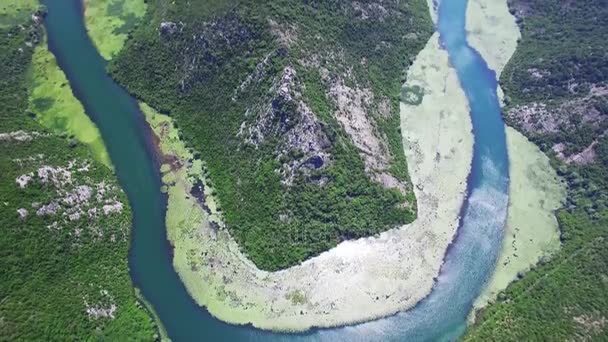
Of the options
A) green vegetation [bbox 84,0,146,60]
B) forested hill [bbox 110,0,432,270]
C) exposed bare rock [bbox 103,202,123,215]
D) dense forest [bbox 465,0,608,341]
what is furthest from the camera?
green vegetation [bbox 84,0,146,60]

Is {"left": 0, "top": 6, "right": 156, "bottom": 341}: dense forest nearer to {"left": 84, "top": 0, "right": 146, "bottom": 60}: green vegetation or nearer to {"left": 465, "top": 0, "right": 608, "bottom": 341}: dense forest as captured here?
{"left": 84, "top": 0, "right": 146, "bottom": 60}: green vegetation

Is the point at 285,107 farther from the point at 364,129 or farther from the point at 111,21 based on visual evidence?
the point at 111,21

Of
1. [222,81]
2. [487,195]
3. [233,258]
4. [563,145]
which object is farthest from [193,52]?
[563,145]

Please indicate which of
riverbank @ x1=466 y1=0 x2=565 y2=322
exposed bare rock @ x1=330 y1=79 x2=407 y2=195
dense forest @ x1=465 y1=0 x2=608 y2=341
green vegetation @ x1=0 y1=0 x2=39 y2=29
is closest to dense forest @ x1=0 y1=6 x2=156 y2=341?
green vegetation @ x1=0 y1=0 x2=39 y2=29

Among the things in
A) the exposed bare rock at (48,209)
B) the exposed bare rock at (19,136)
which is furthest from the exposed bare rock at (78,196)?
the exposed bare rock at (19,136)

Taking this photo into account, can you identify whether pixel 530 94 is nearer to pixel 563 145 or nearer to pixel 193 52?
pixel 563 145

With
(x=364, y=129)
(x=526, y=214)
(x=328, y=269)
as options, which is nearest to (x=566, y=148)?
(x=526, y=214)
